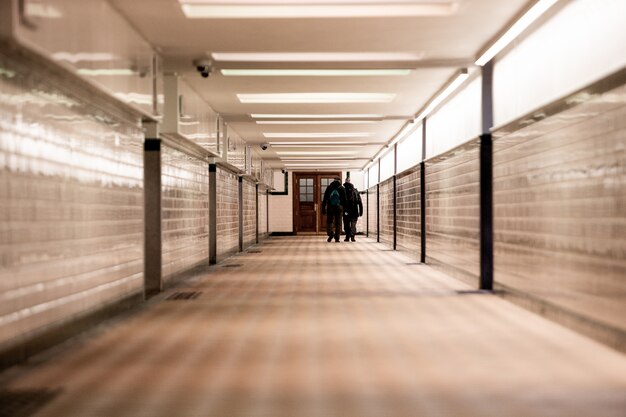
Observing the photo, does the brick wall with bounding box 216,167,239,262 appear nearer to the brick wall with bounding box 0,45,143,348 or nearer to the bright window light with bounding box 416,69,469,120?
the bright window light with bounding box 416,69,469,120

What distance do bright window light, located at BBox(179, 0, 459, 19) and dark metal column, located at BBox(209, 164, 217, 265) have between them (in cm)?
581

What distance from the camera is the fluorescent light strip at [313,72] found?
870 cm

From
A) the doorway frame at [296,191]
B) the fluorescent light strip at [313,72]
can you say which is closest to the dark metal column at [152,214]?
the fluorescent light strip at [313,72]

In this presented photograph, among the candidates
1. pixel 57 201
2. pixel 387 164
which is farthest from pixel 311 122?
pixel 57 201

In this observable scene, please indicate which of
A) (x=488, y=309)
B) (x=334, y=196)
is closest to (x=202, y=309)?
(x=488, y=309)

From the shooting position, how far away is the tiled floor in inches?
124

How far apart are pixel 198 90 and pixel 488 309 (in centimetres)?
549

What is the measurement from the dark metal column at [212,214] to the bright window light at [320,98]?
1650mm

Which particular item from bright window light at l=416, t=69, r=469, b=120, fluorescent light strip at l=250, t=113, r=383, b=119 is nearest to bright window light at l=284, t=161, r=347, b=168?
fluorescent light strip at l=250, t=113, r=383, b=119

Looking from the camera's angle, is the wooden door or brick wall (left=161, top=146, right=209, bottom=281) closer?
brick wall (left=161, top=146, right=209, bottom=281)

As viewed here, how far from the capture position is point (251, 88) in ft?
32.1

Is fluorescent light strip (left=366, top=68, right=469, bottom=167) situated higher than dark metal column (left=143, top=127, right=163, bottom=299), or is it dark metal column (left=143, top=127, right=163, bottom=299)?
fluorescent light strip (left=366, top=68, right=469, bottom=167)

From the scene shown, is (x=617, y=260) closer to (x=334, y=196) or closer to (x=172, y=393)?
(x=172, y=393)

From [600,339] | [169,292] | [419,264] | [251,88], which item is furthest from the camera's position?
[419,264]
